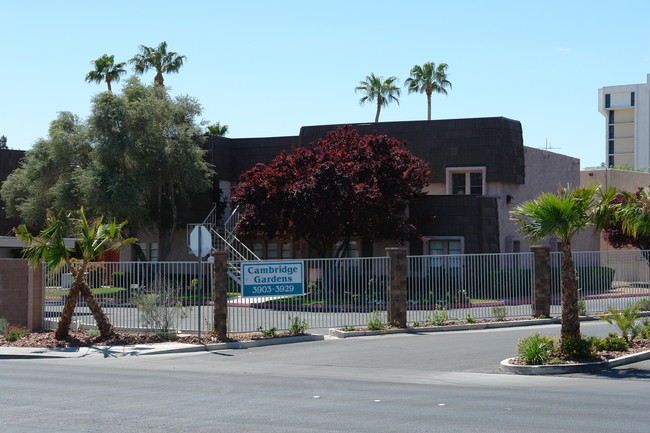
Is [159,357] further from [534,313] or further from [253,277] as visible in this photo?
[534,313]

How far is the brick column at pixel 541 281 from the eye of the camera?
25.9 metres

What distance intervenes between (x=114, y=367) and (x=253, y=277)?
18.5 ft

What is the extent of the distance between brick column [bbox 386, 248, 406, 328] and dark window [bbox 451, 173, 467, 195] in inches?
675

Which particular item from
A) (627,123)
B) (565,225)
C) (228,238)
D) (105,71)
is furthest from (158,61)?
(627,123)

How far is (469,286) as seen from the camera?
26.3 metres

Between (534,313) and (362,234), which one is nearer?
(534,313)

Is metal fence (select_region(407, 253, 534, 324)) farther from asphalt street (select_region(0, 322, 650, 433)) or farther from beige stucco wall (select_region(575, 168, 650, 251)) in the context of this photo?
beige stucco wall (select_region(575, 168, 650, 251))

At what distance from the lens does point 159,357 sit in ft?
65.9

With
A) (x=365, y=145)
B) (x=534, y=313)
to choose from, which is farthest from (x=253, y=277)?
(x=365, y=145)

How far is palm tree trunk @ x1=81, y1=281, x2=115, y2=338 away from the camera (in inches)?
867

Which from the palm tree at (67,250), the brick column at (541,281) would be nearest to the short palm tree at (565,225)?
the brick column at (541,281)

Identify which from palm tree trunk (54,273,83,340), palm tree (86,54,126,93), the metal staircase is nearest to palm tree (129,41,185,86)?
palm tree (86,54,126,93)

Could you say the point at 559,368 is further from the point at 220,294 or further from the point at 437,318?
the point at 220,294

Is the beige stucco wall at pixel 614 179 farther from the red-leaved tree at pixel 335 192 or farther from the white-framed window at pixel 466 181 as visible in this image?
the red-leaved tree at pixel 335 192
